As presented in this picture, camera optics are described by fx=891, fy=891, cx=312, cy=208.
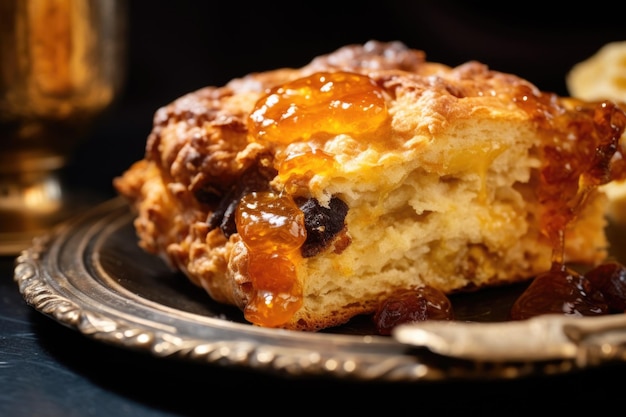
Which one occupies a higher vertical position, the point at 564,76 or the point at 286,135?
the point at 286,135

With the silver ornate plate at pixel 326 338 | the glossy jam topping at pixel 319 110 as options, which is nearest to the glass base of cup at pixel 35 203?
the silver ornate plate at pixel 326 338

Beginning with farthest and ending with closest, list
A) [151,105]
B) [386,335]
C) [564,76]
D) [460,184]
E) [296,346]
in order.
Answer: [151,105], [564,76], [460,184], [386,335], [296,346]

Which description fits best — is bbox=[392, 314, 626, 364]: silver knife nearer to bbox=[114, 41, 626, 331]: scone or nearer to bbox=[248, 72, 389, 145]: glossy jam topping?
bbox=[114, 41, 626, 331]: scone

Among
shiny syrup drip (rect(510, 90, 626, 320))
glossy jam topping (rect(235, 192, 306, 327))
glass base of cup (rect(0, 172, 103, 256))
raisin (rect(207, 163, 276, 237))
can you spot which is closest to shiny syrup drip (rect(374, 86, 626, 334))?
shiny syrup drip (rect(510, 90, 626, 320))

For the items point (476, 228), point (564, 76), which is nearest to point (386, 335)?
point (476, 228)

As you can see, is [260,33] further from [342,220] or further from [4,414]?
[4,414]

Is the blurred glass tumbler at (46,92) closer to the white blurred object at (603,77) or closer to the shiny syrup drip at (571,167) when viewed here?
the shiny syrup drip at (571,167)
